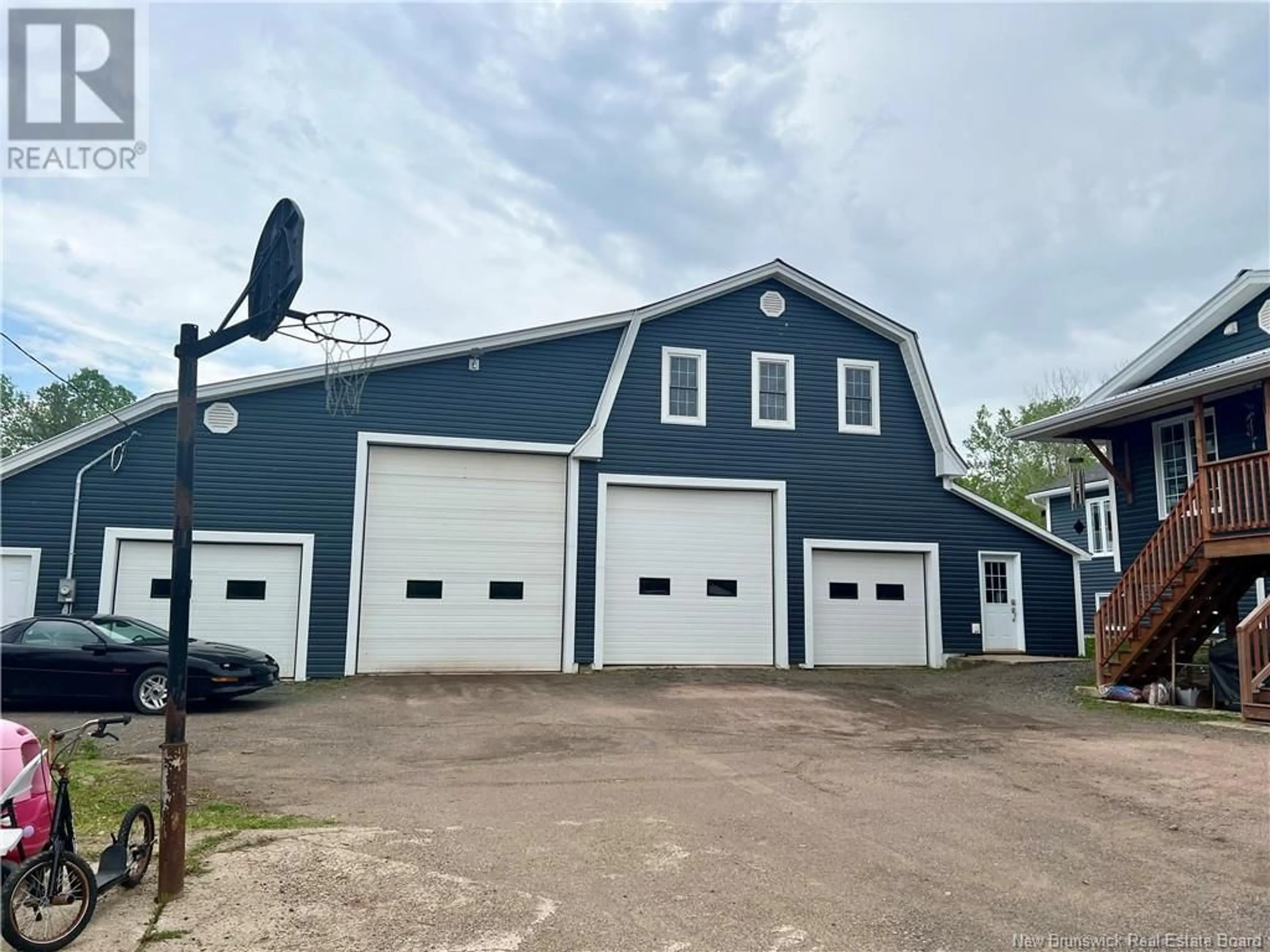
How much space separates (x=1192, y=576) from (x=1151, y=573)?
0.70 metres

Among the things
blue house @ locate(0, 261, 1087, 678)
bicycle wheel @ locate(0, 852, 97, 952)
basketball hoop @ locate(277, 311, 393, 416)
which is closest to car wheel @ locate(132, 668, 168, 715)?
blue house @ locate(0, 261, 1087, 678)

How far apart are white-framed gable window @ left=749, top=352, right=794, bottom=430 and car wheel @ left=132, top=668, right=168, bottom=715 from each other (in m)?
11.1

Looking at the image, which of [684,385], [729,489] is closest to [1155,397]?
[729,489]

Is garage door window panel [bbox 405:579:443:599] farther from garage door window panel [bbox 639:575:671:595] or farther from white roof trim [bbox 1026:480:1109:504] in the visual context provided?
white roof trim [bbox 1026:480:1109:504]

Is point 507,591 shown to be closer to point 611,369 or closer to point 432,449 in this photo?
point 432,449

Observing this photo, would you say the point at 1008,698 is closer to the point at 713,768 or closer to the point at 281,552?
the point at 713,768

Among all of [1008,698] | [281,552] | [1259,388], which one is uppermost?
[1259,388]

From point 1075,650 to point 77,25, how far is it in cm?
1995

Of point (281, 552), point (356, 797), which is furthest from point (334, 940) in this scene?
point (281, 552)

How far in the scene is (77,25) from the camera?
25.0 ft

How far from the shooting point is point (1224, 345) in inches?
554

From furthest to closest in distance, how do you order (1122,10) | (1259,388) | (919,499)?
(919,499)
(1259,388)
(1122,10)

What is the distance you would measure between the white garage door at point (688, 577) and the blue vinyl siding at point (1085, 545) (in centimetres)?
1161

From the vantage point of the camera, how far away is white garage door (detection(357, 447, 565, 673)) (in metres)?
14.4
